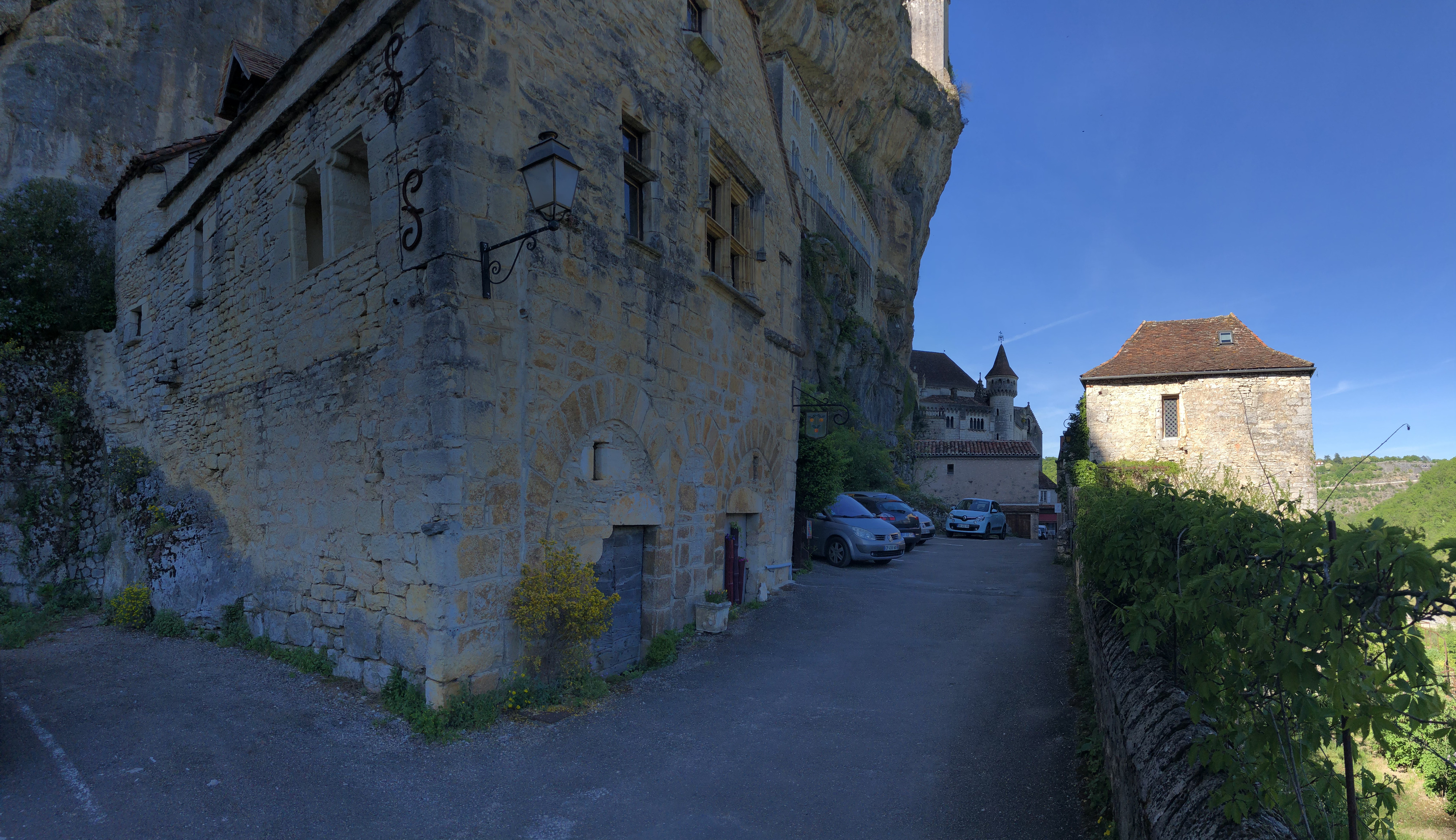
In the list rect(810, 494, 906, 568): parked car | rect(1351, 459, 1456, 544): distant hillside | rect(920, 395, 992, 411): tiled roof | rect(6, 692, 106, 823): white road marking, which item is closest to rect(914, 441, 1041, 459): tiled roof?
rect(1351, 459, 1456, 544): distant hillside

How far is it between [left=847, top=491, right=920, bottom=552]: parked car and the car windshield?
6.15ft

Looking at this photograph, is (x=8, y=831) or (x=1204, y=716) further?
(x=8, y=831)

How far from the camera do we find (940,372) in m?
63.3

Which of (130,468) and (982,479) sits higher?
(130,468)

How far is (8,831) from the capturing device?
3736 millimetres

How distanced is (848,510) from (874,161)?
2666 cm

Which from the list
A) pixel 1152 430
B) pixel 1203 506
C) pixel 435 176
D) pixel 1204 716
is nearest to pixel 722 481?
pixel 435 176

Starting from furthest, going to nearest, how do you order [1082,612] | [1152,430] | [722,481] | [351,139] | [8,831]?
[1152,430], [722,481], [1082,612], [351,139], [8,831]

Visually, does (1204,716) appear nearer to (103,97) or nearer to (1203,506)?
(1203,506)

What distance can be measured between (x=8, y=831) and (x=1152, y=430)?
26.6 m

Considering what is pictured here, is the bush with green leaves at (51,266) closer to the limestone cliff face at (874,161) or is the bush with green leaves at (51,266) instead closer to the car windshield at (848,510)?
the car windshield at (848,510)

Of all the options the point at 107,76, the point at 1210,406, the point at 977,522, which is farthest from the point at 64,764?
the point at 1210,406

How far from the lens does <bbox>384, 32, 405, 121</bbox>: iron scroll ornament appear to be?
18.3 feet

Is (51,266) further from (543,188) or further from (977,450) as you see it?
(977,450)
